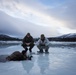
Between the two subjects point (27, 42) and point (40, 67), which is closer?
point (40, 67)

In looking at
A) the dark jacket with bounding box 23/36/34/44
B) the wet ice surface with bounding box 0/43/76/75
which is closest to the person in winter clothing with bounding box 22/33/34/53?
the dark jacket with bounding box 23/36/34/44

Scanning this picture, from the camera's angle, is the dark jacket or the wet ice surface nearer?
the wet ice surface

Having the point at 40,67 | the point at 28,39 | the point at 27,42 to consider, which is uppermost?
the point at 28,39

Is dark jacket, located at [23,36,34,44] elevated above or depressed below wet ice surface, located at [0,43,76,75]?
above

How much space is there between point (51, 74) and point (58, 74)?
17 centimetres

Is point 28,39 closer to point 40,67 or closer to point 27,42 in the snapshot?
point 27,42

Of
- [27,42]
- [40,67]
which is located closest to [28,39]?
[27,42]

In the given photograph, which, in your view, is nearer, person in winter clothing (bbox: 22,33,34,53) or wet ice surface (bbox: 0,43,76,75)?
wet ice surface (bbox: 0,43,76,75)

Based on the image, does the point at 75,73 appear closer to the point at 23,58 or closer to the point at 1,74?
the point at 1,74

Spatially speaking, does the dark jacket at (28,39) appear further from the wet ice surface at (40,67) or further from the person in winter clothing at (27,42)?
the wet ice surface at (40,67)

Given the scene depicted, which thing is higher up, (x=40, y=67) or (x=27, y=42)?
(x=27, y=42)

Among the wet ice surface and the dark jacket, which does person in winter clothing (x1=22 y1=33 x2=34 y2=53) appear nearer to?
the dark jacket

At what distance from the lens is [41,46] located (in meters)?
12.6

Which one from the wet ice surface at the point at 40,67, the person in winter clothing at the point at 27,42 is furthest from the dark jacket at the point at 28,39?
the wet ice surface at the point at 40,67
